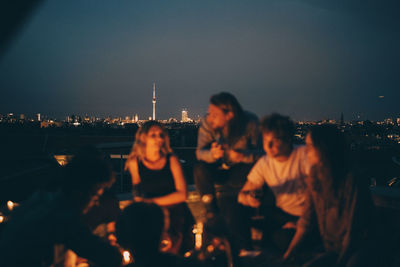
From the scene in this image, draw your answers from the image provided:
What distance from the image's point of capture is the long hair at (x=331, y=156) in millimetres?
1941

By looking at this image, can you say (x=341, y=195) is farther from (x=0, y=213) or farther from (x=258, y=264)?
(x=0, y=213)

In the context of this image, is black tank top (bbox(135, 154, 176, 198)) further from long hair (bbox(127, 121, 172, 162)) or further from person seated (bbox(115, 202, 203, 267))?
person seated (bbox(115, 202, 203, 267))

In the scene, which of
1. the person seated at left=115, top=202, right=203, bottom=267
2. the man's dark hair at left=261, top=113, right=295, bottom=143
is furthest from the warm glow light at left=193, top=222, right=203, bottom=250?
the person seated at left=115, top=202, right=203, bottom=267

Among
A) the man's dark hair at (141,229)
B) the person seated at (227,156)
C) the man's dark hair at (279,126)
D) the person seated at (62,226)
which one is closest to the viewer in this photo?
the man's dark hair at (141,229)

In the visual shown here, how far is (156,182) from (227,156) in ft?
2.35

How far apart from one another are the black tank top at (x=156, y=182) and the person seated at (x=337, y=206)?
46.5 inches

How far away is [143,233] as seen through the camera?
1.19 metres

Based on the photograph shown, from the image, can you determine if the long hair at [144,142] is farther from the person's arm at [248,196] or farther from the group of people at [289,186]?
the person's arm at [248,196]

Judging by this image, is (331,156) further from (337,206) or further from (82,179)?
(82,179)

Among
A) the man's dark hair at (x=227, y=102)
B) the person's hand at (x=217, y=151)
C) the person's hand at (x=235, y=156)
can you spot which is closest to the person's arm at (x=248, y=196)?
the person's hand at (x=235, y=156)

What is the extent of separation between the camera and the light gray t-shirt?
7.80 feet

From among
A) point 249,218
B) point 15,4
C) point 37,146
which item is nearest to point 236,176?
point 249,218

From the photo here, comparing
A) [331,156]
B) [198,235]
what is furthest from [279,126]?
[198,235]

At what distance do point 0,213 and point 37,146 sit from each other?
84.6 feet
